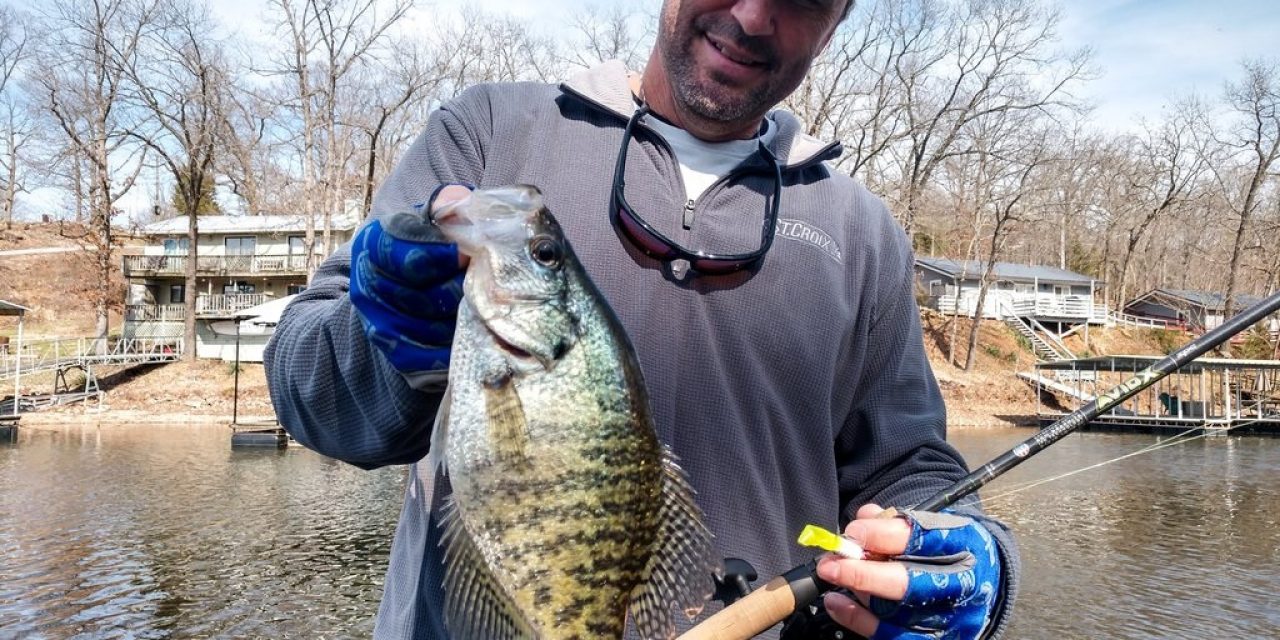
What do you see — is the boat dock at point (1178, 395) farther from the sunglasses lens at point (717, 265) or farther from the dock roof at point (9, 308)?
the dock roof at point (9, 308)

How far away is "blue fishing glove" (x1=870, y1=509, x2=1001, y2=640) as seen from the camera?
79.0 inches

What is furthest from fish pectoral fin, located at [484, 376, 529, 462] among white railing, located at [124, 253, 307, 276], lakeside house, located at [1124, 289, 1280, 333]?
lakeside house, located at [1124, 289, 1280, 333]

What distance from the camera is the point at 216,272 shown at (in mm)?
44281

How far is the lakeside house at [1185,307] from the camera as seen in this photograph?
5465 cm

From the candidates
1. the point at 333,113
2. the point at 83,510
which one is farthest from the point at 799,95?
the point at 83,510

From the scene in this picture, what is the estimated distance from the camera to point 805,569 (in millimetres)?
2199

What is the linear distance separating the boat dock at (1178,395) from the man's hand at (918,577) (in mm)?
31127

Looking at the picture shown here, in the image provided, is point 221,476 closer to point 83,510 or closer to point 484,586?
point 83,510

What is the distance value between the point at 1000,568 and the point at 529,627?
4.01 feet

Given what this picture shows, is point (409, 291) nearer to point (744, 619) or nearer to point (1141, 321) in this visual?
point (744, 619)

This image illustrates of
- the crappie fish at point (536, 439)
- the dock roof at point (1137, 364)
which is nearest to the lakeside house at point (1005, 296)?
the dock roof at point (1137, 364)

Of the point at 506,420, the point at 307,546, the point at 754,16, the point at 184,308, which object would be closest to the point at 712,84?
the point at 754,16

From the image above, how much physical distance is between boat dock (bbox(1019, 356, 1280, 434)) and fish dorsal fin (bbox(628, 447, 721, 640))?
31592mm

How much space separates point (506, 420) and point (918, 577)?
0.99 m
